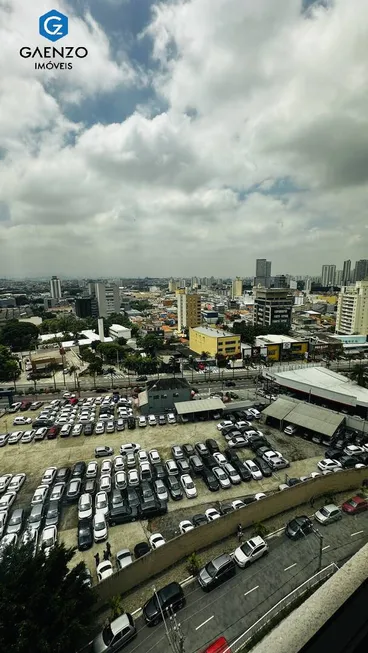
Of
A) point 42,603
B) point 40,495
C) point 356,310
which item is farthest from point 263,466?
point 356,310

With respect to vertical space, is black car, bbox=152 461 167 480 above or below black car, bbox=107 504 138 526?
below

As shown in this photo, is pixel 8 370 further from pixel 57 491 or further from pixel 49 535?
pixel 49 535

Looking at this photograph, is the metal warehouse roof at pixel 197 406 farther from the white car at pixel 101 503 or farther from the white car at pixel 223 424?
the white car at pixel 101 503

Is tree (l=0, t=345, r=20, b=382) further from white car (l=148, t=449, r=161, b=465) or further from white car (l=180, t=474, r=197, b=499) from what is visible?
white car (l=180, t=474, r=197, b=499)

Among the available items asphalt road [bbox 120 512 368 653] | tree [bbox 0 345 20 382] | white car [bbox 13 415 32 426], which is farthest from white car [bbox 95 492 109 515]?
tree [bbox 0 345 20 382]

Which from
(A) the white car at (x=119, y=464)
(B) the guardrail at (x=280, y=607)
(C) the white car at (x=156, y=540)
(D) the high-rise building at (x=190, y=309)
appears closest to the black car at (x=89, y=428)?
(A) the white car at (x=119, y=464)
